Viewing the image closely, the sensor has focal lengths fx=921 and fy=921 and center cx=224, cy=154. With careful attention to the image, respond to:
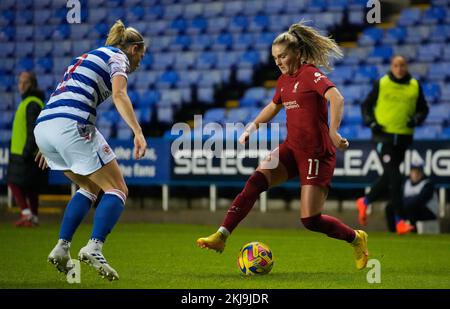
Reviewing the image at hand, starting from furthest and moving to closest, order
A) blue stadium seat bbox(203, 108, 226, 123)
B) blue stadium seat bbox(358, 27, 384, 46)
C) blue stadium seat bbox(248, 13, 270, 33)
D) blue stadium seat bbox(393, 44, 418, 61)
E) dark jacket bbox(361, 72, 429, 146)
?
blue stadium seat bbox(248, 13, 270, 33) < blue stadium seat bbox(358, 27, 384, 46) < blue stadium seat bbox(203, 108, 226, 123) < blue stadium seat bbox(393, 44, 418, 61) < dark jacket bbox(361, 72, 429, 146)

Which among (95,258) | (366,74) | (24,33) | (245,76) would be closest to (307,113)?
(95,258)

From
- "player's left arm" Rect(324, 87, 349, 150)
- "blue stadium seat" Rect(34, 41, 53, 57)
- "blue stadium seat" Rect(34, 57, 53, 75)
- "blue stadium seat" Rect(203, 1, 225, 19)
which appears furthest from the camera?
"blue stadium seat" Rect(34, 41, 53, 57)

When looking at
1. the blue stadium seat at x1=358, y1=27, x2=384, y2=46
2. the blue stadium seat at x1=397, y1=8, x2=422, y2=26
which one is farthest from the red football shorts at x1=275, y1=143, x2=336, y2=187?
the blue stadium seat at x1=397, y1=8, x2=422, y2=26

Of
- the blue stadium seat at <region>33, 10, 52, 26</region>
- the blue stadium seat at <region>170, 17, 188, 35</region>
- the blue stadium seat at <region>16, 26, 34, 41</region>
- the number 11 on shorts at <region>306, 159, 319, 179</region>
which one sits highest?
the blue stadium seat at <region>33, 10, 52, 26</region>

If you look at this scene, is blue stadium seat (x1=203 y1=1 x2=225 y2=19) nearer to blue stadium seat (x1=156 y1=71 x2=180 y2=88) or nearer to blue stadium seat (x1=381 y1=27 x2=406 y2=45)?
blue stadium seat (x1=156 y1=71 x2=180 y2=88)

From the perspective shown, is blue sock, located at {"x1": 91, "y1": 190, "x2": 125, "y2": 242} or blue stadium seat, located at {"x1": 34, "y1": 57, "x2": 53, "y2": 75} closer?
blue sock, located at {"x1": 91, "y1": 190, "x2": 125, "y2": 242}

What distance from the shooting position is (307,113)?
277 inches

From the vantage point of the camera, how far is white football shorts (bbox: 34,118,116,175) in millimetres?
6078

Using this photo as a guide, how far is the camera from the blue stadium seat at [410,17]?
1753 centimetres

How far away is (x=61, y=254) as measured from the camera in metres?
6.08

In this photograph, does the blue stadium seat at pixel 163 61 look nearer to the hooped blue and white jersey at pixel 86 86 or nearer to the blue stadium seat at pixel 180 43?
the blue stadium seat at pixel 180 43

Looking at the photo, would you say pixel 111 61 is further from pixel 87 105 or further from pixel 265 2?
pixel 265 2
